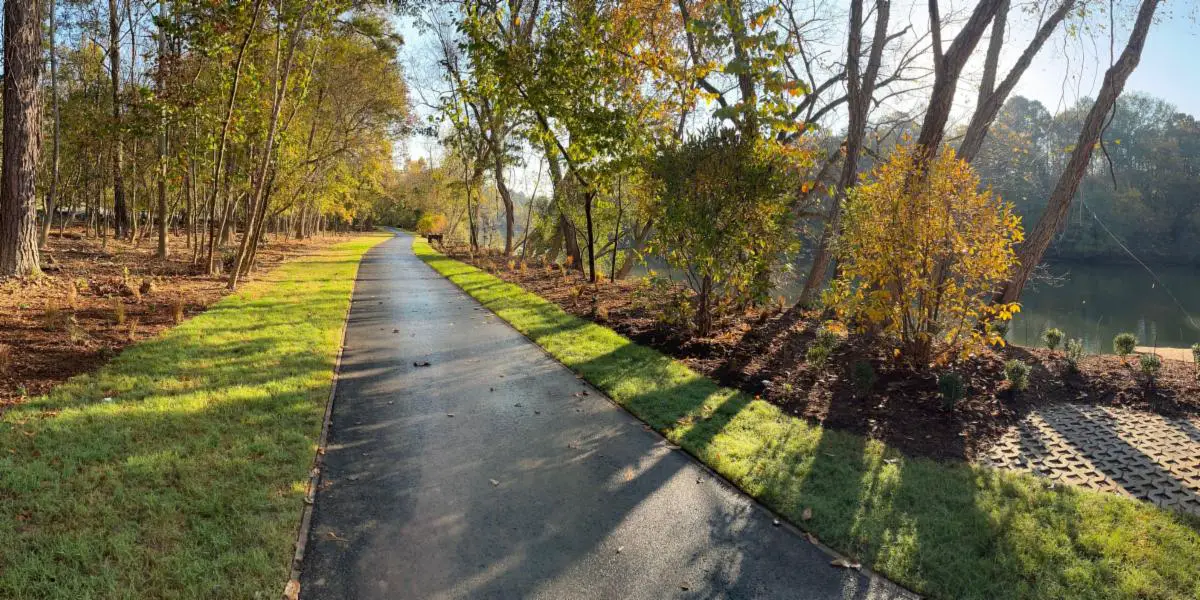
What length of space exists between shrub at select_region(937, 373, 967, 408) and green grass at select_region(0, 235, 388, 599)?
17.4 ft

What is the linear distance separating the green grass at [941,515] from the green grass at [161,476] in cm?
296

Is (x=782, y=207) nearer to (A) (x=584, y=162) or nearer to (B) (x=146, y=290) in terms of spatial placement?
(A) (x=584, y=162)

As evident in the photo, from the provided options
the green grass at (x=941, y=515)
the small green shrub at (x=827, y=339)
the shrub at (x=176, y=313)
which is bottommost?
the green grass at (x=941, y=515)

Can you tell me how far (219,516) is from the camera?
10.7ft

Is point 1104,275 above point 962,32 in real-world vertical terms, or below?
below

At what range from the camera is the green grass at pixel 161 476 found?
8.91 ft

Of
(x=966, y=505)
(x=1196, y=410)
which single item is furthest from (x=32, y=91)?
(x=1196, y=410)

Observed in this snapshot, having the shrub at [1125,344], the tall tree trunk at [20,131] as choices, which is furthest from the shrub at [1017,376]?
the tall tree trunk at [20,131]

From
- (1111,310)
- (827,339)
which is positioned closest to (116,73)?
(827,339)

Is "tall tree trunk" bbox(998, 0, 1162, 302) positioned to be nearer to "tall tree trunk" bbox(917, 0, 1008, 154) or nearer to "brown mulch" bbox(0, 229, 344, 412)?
"tall tree trunk" bbox(917, 0, 1008, 154)

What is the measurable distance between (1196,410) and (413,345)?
27.9ft

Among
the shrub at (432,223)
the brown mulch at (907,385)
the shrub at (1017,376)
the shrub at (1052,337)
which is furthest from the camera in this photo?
the shrub at (432,223)

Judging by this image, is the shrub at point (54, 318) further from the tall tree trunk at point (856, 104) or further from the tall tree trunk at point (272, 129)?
the tall tree trunk at point (856, 104)

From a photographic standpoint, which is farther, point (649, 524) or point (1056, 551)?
point (649, 524)
